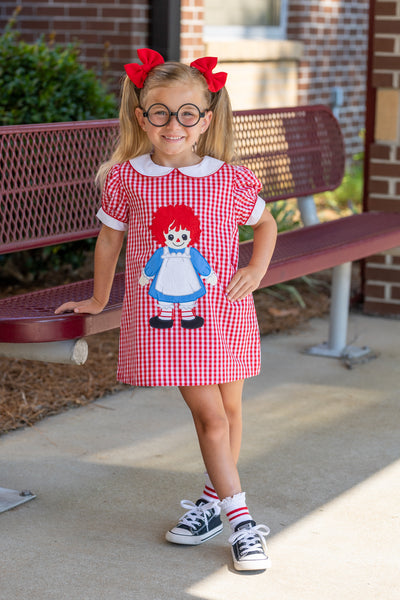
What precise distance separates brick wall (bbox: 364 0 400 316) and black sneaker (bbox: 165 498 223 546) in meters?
3.01

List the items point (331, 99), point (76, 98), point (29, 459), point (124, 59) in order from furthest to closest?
point (331, 99)
point (124, 59)
point (76, 98)
point (29, 459)

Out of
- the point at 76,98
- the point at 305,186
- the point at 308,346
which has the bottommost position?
the point at 308,346

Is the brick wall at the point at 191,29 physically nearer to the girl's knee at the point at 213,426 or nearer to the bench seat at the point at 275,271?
the bench seat at the point at 275,271

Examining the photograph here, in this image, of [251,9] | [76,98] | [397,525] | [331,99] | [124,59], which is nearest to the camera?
[397,525]

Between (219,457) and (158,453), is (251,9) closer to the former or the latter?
(158,453)

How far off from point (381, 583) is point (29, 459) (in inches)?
55.8

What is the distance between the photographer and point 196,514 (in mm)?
3053

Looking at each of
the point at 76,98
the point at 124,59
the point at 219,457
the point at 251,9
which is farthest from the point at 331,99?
the point at 219,457

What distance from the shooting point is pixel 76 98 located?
576 cm

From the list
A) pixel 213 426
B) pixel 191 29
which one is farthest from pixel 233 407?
pixel 191 29

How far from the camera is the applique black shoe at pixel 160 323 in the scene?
2.81 meters

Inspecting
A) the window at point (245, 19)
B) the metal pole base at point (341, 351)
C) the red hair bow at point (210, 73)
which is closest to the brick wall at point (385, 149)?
the metal pole base at point (341, 351)

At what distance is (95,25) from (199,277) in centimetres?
517

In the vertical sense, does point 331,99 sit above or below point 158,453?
above
